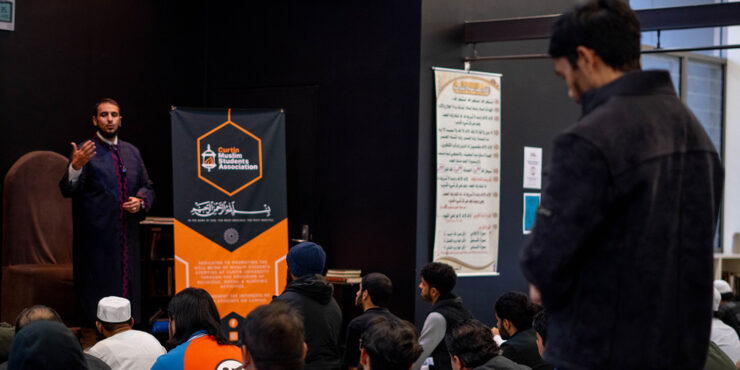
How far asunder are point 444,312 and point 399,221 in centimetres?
194

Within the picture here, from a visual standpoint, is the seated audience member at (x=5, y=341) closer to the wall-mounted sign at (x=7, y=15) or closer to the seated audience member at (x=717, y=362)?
the seated audience member at (x=717, y=362)

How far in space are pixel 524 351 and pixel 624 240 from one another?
2333 millimetres

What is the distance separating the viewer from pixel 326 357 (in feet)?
12.8

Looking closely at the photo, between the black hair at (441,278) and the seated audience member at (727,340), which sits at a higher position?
the black hair at (441,278)

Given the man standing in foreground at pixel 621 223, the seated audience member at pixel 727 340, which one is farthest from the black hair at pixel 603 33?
the seated audience member at pixel 727 340

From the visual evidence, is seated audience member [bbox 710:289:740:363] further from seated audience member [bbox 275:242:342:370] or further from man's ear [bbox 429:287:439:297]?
seated audience member [bbox 275:242:342:370]

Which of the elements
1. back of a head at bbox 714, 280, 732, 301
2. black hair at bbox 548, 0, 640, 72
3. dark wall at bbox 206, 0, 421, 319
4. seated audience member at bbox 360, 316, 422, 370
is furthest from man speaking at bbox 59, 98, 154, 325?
black hair at bbox 548, 0, 640, 72

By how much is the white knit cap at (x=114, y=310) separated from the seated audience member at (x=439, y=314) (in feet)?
4.83

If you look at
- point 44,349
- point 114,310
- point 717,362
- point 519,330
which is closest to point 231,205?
point 114,310

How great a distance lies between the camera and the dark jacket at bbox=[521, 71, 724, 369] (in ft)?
4.79

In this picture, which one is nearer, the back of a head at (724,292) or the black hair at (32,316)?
the black hair at (32,316)

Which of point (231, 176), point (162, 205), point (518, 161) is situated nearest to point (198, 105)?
point (162, 205)

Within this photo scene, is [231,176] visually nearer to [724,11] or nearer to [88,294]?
[88,294]

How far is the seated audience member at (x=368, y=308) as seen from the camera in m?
4.15
